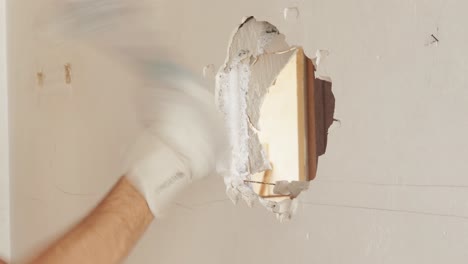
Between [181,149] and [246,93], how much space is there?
0.18m

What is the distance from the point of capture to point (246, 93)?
106 centimetres

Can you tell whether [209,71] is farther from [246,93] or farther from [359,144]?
[359,144]

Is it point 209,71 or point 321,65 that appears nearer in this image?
point 321,65

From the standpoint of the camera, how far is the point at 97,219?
106 cm

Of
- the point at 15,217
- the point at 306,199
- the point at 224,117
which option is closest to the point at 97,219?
the point at 224,117

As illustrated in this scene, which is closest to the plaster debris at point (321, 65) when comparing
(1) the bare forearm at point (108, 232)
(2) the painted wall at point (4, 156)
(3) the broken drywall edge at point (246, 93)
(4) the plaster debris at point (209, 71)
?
(3) the broken drywall edge at point (246, 93)

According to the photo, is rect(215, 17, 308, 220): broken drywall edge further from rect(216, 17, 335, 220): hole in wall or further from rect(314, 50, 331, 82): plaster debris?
rect(314, 50, 331, 82): plaster debris

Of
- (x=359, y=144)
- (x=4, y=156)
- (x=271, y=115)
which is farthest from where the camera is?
(x=4, y=156)

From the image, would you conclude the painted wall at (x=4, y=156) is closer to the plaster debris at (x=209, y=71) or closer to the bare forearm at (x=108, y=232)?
the bare forearm at (x=108, y=232)

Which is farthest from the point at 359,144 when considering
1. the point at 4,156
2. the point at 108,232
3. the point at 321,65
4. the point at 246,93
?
the point at 4,156

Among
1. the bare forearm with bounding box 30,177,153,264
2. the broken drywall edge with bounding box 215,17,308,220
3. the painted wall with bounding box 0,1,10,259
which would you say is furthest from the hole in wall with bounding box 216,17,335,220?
the painted wall with bounding box 0,1,10,259

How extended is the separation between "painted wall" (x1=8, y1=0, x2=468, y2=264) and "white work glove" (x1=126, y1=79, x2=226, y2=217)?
41mm

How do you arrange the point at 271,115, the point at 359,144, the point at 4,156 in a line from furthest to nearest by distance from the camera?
1. the point at 4,156
2. the point at 271,115
3. the point at 359,144

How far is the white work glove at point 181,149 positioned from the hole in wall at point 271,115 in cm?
4
